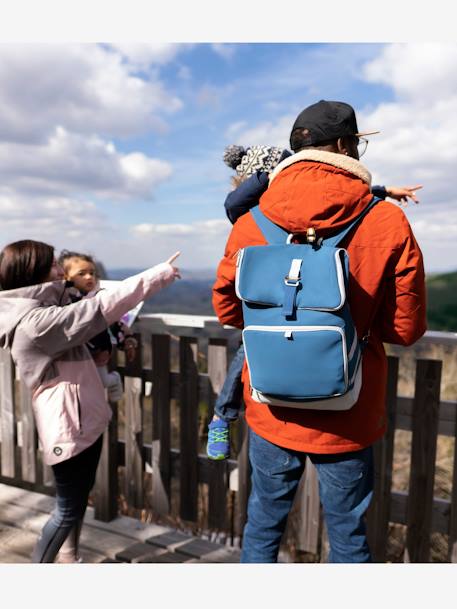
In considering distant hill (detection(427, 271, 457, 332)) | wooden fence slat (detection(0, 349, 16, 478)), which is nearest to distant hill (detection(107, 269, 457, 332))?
distant hill (detection(427, 271, 457, 332))

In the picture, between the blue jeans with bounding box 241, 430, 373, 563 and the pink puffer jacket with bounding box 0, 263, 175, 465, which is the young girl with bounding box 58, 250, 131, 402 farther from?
the blue jeans with bounding box 241, 430, 373, 563

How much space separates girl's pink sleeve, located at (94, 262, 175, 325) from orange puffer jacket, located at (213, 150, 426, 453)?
0.49 m

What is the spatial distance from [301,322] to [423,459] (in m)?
1.44

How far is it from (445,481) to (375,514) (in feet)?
5.96

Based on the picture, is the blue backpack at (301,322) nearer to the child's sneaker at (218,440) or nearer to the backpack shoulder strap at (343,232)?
the backpack shoulder strap at (343,232)

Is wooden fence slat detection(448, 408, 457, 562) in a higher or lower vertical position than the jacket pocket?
lower

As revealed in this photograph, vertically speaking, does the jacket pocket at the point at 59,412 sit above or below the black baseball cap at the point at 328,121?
below

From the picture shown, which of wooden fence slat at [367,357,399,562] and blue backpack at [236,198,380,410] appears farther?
wooden fence slat at [367,357,399,562]

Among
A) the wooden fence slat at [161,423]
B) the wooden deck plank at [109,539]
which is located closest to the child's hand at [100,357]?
the wooden fence slat at [161,423]

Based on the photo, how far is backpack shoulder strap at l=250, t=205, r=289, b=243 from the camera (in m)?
1.68

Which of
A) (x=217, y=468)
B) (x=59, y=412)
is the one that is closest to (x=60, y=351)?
(x=59, y=412)

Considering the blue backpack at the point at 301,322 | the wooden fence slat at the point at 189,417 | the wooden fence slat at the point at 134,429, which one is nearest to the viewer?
the blue backpack at the point at 301,322

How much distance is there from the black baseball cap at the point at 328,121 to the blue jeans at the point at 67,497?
164cm

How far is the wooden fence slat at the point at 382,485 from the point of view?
2586mm
